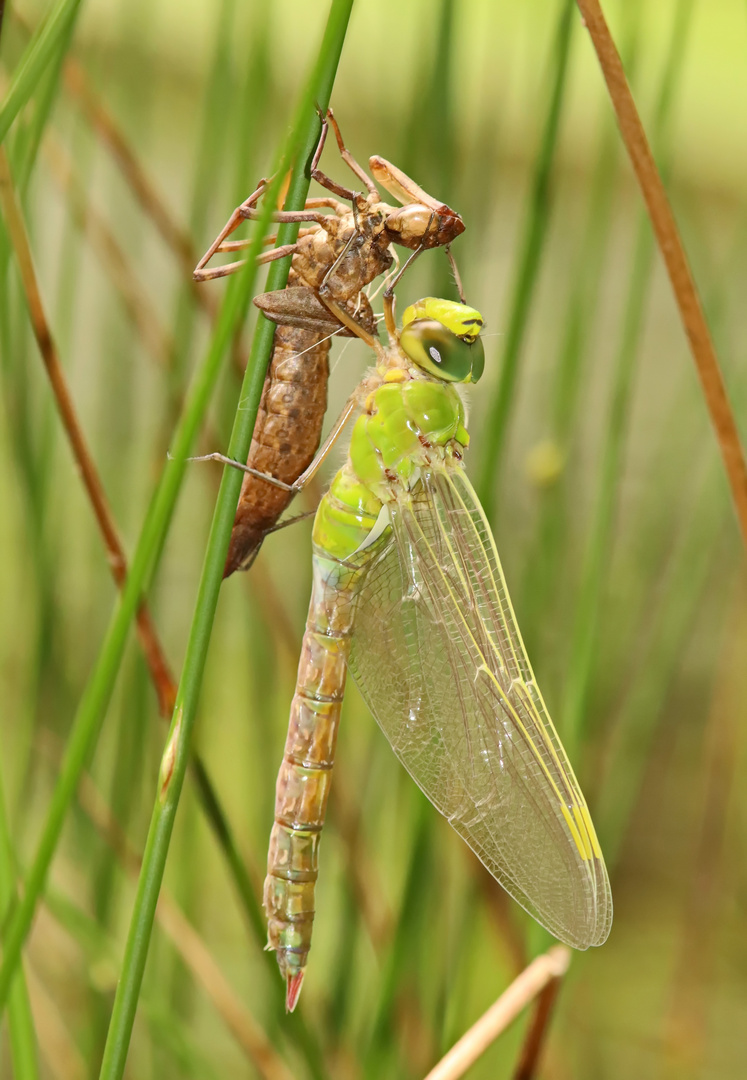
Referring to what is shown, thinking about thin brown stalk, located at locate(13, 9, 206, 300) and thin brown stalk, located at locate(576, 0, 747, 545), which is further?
thin brown stalk, located at locate(13, 9, 206, 300)

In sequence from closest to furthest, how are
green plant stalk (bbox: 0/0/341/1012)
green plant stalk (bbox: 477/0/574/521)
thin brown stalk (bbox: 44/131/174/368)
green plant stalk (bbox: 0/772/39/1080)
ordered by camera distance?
green plant stalk (bbox: 0/0/341/1012), green plant stalk (bbox: 0/772/39/1080), green plant stalk (bbox: 477/0/574/521), thin brown stalk (bbox: 44/131/174/368)

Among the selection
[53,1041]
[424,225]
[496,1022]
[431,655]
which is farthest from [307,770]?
[53,1041]

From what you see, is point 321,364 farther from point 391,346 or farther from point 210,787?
point 210,787

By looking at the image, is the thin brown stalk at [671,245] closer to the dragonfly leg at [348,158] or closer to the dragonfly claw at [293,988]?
the dragonfly leg at [348,158]

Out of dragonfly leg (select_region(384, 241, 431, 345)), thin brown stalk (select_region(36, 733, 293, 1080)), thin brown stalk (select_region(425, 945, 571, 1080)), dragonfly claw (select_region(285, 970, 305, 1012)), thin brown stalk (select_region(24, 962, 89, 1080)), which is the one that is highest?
dragonfly leg (select_region(384, 241, 431, 345))

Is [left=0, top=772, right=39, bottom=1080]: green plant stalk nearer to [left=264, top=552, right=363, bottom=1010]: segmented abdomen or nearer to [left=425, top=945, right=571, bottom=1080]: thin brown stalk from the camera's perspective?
[left=264, top=552, right=363, bottom=1010]: segmented abdomen

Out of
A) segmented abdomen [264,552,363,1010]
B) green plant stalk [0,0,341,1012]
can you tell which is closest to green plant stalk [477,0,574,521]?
segmented abdomen [264,552,363,1010]

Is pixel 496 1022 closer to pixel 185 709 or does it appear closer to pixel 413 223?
pixel 185 709

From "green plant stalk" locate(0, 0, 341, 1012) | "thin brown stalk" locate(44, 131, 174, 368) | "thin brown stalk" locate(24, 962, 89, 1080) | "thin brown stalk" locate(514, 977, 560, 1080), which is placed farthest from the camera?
"thin brown stalk" locate(24, 962, 89, 1080)
